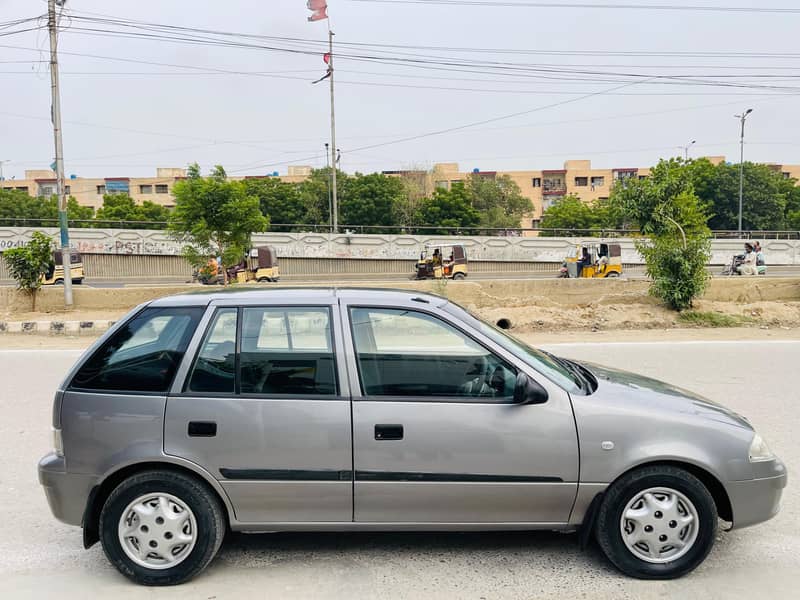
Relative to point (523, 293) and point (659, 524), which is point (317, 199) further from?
point (659, 524)

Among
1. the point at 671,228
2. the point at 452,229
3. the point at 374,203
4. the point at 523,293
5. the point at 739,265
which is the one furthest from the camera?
the point at 374,203

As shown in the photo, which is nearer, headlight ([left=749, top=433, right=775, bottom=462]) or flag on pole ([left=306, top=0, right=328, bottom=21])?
headlight ([left=749, top=433, right=775, bottom=462])

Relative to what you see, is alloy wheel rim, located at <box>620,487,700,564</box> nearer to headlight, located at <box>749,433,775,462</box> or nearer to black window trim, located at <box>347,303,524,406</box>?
headlight, located at <box>749,433,775,462</box>

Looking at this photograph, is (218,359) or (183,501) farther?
(218,359)

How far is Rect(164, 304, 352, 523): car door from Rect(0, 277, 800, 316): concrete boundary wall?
11637 millimetres

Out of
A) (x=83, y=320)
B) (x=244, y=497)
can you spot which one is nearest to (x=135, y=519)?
(x=244, y=497)

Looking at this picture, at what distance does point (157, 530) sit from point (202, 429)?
60 cm

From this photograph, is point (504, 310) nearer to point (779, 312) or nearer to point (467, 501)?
point (779, 312)

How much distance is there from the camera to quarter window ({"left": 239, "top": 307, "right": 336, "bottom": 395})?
366cm

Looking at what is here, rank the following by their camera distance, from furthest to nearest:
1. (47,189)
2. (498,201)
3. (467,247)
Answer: (47,189), (498,201), (467,247)

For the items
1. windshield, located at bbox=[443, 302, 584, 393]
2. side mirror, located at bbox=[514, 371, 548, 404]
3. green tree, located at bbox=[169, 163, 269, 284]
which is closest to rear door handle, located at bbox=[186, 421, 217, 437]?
windshield, located at bbox=[443, 302, 584, 393]

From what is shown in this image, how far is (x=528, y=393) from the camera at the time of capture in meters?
3.50

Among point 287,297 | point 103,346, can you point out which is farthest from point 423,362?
point 103,346

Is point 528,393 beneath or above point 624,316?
above
